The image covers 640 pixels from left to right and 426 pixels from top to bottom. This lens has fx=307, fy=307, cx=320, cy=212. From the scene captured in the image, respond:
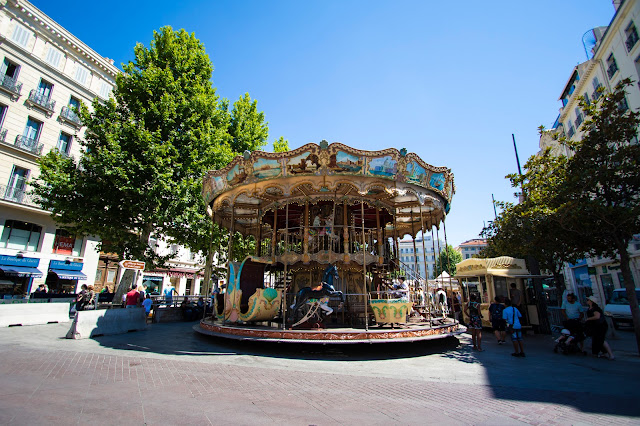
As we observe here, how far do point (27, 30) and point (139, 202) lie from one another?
56.7 feet

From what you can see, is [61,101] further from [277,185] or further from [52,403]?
[52,403]

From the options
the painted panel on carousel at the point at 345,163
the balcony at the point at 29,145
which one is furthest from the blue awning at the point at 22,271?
the painted panel on carousel at the point at 345,163

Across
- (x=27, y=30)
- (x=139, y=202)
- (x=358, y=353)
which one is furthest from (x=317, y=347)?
(x=27, y=30)

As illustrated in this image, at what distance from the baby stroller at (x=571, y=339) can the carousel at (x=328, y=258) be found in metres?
2.77

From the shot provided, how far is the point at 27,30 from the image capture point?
20859 millimetres

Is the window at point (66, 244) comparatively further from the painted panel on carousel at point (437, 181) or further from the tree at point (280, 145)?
the painted panel on carousel at point (437, 181)

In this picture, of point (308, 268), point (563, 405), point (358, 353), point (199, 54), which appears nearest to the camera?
point (563, 405)

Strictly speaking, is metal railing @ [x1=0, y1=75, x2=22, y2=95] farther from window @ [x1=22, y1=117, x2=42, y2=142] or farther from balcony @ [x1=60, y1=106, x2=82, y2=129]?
balcony @ [x1=60, y1=106, x2=82, y2=129]

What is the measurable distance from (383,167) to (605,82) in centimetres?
2317

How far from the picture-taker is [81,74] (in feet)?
77.9

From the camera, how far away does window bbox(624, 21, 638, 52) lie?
730 inches

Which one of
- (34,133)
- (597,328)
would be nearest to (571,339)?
(597,328)

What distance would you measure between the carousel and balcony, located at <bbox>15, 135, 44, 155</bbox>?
15.5 m

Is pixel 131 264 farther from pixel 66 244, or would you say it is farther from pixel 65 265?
pixel 66 244
